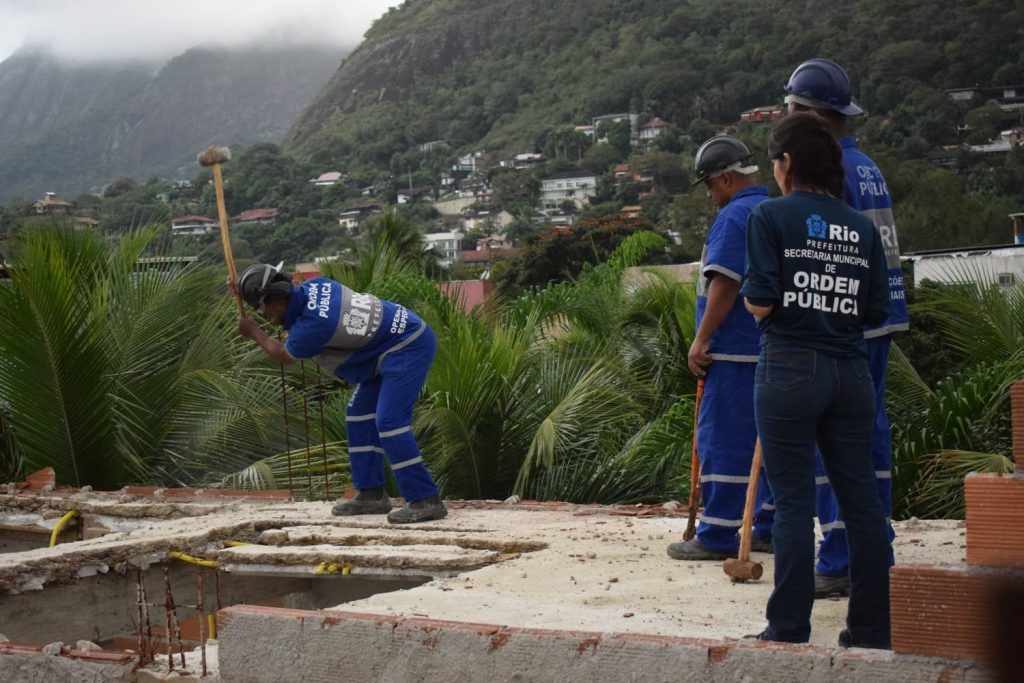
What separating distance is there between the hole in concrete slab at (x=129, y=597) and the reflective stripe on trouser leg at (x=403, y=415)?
0.62 metres

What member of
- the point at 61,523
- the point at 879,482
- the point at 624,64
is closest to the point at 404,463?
the point at 61,523

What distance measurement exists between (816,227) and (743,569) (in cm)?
163

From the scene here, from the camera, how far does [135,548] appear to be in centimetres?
680

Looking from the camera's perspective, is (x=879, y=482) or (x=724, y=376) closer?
(x=879, y=482)

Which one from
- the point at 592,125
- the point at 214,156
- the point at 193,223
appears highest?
the point at 592,125

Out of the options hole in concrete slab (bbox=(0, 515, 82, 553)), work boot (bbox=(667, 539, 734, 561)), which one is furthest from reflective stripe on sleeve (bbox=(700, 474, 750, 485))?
hole in concrete slab (bbox=(0, 515, 82, 553))

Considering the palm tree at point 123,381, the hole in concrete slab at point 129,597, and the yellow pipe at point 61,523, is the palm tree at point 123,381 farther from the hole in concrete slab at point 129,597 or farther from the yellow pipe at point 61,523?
the hole in concrete slab at point 129,597

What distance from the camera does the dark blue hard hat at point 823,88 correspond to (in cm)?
478

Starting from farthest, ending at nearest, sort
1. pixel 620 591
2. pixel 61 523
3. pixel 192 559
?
pixel 61 523, pixel 192 559, pixel 620 591

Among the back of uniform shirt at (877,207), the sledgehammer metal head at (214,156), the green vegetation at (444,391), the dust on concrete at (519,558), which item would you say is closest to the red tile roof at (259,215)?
the green vegetation at (444,391)

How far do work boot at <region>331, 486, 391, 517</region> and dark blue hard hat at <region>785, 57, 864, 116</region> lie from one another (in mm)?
3629

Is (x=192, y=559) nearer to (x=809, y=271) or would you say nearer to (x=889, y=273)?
(x=889, y=273)

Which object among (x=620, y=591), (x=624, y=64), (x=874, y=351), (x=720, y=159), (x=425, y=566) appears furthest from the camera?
(x=624, y=64)

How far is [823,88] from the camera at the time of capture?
4.78 meters
